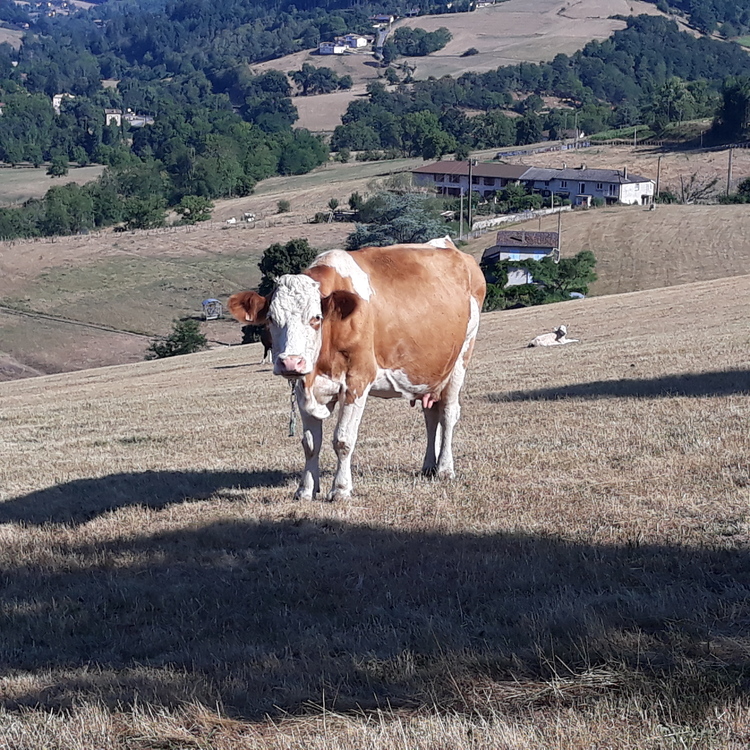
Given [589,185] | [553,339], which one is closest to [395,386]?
[553,339]

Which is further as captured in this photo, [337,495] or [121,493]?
[121,493]

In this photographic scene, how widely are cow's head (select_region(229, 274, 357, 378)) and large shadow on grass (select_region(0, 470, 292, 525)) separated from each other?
2578 mm

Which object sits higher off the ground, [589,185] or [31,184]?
[589,185]

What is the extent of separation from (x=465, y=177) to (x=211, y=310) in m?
70.7

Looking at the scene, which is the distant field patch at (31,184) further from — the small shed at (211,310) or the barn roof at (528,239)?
the barn roof at (528,239)

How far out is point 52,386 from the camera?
3981cm

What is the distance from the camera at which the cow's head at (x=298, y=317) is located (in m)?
9.68

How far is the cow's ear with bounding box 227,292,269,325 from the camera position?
1030 cm

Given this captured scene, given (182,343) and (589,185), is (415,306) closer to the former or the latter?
(182,343)

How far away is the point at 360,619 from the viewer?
723 centimetres

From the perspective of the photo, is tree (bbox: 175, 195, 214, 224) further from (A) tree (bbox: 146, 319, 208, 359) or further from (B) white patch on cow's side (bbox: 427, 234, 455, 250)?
(B) white patch on cow's side (bbox: 427, 234, 455, 250)

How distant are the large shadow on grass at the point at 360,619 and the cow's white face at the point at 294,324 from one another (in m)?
1.45

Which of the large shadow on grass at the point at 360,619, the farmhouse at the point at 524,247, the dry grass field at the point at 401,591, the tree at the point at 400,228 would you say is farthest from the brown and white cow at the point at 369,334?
the farmhouse at the point at 524,247

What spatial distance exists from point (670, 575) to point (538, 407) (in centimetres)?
972
